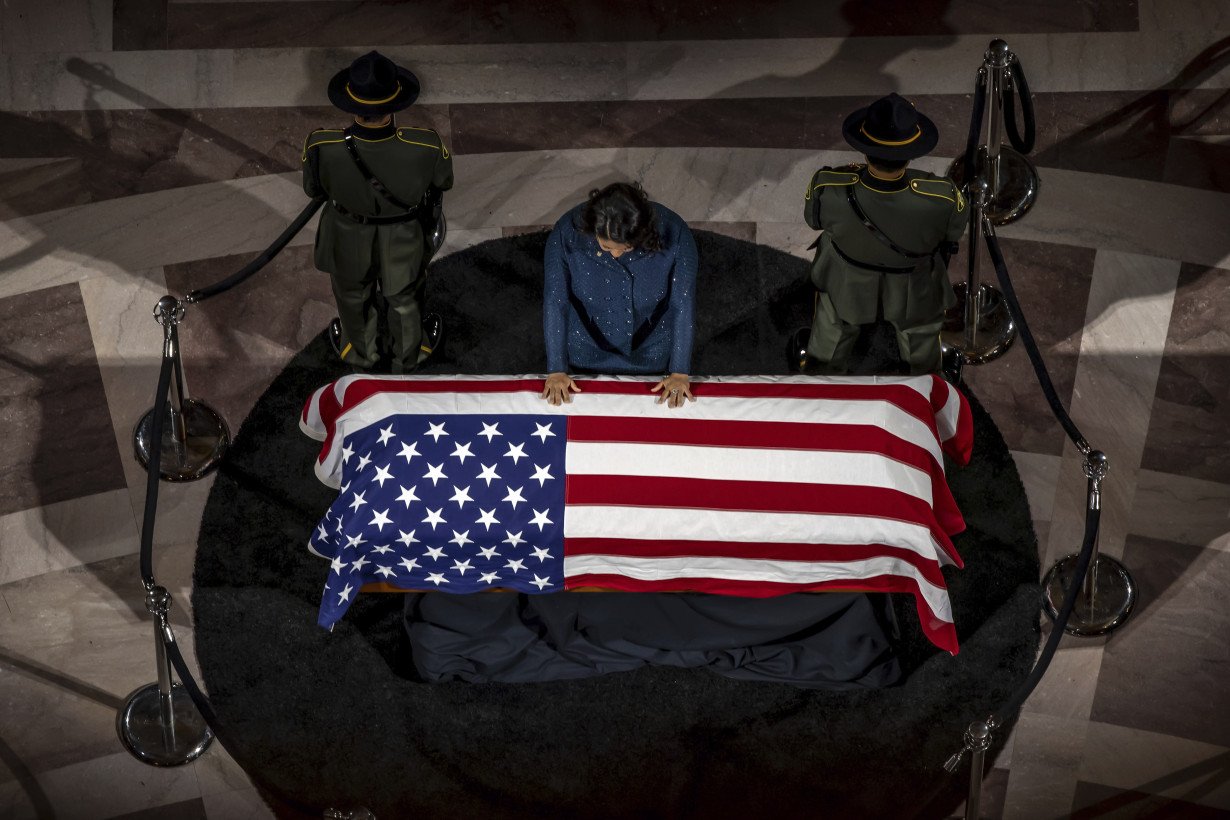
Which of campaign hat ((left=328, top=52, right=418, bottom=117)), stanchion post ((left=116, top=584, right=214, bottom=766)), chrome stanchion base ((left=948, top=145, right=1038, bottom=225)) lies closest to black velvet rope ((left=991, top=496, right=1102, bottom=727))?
chrome stanchion base ((left=948, top=145, right=1038, bottom=225))

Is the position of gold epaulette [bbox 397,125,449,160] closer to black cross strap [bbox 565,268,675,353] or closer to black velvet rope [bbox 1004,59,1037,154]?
black cross strap [bbox 565,268,675,353]

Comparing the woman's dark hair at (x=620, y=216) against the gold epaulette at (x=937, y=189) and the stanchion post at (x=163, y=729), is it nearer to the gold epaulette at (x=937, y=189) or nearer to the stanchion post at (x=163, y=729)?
the gold epaulette at (x=937, y=189)

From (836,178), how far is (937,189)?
0.36 meters

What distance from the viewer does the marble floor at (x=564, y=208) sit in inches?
200

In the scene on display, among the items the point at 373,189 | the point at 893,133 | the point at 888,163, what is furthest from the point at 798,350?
the point at 373,189

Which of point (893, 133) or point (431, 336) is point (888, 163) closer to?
point (893, 133)

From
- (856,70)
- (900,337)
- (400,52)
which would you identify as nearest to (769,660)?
(900,337)

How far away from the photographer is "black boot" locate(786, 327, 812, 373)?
539cm

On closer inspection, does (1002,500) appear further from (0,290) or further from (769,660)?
(0,290)

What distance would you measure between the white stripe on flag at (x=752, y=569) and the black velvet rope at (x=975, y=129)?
152 cm

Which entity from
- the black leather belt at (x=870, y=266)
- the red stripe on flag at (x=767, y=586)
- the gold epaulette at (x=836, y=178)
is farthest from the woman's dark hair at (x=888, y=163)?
the red stripe on flag at (x=767, y=586)

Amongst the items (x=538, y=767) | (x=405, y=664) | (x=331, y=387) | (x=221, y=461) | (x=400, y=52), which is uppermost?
(x=400, y=52)

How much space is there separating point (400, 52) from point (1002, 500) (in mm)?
3460

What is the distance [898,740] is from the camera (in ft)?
16.3
